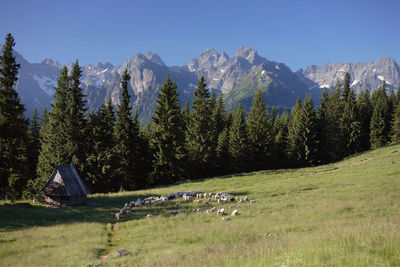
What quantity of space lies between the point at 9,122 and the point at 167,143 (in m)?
28.3

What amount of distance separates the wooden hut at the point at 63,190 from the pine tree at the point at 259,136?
135ft

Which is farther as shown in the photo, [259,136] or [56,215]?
[259,136]

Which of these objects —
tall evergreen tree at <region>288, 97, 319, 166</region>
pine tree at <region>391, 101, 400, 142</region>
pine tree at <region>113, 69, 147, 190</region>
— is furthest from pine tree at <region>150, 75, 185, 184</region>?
pine tree at <region>391, 101, 400, 142</region>

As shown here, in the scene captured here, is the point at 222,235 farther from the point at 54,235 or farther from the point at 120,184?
Result: the point at 120,184

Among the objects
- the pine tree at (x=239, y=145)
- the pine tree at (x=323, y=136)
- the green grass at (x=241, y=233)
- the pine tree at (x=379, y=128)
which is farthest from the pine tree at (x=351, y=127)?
the green grass at (x=241, y=233)

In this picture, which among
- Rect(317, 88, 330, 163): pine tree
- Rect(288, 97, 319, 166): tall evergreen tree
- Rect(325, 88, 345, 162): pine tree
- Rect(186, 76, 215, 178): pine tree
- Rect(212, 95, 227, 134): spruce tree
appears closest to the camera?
Rect(186, 76, 215, 178): pine tree

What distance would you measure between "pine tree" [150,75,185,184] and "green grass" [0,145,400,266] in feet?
74.6

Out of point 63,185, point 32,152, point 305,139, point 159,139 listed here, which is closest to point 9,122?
point 63,185

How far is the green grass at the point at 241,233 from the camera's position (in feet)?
27.4

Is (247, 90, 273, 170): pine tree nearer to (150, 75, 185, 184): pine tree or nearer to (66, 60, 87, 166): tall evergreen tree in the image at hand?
(150, 75, 185, 184): pine tree

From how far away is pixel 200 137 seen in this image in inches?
2293

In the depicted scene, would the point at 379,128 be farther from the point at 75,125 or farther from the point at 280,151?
the point at 75,125

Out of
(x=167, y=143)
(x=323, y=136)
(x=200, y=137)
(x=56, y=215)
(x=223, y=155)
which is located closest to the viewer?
(x=56, y=215)

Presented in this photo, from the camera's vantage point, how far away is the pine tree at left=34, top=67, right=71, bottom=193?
148ft
